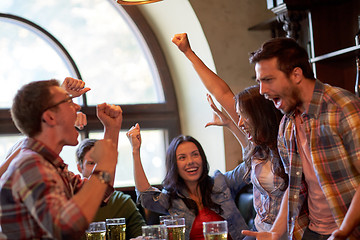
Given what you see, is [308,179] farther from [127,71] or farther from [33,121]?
[127,71]

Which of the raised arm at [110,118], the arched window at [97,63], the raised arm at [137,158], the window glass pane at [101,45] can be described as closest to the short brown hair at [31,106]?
the raised arm at [110,118]

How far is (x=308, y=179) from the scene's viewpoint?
2186mm

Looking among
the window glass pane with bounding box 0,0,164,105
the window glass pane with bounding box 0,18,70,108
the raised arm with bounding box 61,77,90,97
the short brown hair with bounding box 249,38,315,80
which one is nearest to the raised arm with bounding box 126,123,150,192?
the raised arm with bounding box 61,77,90,97

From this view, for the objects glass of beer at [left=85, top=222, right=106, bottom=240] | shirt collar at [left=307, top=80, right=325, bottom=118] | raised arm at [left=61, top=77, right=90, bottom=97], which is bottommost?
glass of beer at [left=85, top=222, right=106, bottom=240]

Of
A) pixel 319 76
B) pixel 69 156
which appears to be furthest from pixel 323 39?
pixel 69 156

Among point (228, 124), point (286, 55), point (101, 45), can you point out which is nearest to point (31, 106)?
point (286, 55)

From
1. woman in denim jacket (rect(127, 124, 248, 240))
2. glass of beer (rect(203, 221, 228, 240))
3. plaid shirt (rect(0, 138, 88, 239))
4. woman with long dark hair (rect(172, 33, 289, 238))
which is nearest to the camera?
plaid shirt (rect(0, 138, 88, 239))

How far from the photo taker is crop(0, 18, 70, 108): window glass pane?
421cm

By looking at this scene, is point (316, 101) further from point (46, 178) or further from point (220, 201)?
point (220, 201)

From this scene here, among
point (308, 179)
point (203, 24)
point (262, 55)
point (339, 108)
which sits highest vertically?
point (203, 24)

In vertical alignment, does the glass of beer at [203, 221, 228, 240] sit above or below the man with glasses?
below

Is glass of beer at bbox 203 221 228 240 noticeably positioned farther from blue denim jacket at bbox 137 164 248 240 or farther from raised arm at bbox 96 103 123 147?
blue denim jacket at bbox 137 164 248 240

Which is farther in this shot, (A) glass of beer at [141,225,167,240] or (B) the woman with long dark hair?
(B) the woman with long dark hair

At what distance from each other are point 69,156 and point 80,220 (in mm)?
2938
